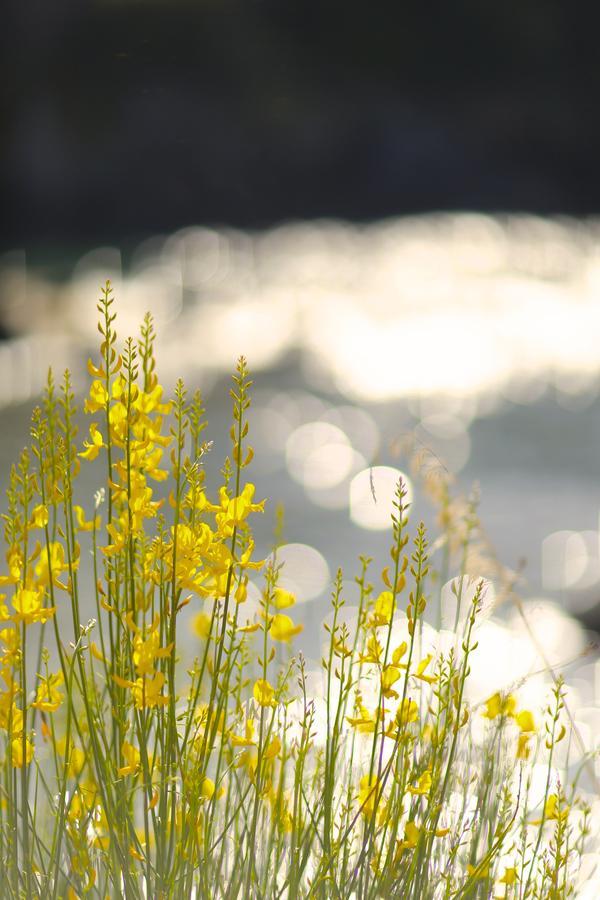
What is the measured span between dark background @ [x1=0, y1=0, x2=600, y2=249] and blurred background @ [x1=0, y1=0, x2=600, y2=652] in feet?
0.13

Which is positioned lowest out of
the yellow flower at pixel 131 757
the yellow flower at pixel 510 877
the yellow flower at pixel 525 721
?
the yellow flower at pixel 510 877

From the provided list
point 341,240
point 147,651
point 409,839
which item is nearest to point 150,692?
point 147,651

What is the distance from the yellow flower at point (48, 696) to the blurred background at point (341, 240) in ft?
10.1

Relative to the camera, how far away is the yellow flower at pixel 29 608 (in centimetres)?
105

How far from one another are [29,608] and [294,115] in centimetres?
916

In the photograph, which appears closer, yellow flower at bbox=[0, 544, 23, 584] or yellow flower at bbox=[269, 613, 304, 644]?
yellow flower at bbox=[0, 544, 23, 584]

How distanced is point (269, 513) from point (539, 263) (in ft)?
27.1

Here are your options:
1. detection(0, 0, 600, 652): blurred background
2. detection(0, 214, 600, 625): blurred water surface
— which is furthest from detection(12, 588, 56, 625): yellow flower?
detection(0, 214, 600, 625): blurred water surface

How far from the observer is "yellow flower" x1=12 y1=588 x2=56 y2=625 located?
41.2 inches

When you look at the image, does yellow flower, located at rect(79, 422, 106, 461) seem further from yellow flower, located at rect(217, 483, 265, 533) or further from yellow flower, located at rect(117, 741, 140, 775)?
yellow flower, located at rect(117, 741, 140, 775)

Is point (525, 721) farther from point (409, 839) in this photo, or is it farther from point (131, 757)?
point (131, 757)

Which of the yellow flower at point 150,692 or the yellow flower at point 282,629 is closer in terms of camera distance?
the yellow flower at point 150,692

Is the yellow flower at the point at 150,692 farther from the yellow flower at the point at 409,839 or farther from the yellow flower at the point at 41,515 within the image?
the yellow flower at the point at 409,839

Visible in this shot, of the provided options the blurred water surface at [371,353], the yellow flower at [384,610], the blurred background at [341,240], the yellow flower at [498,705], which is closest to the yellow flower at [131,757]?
the yellow flower at [384,610]
